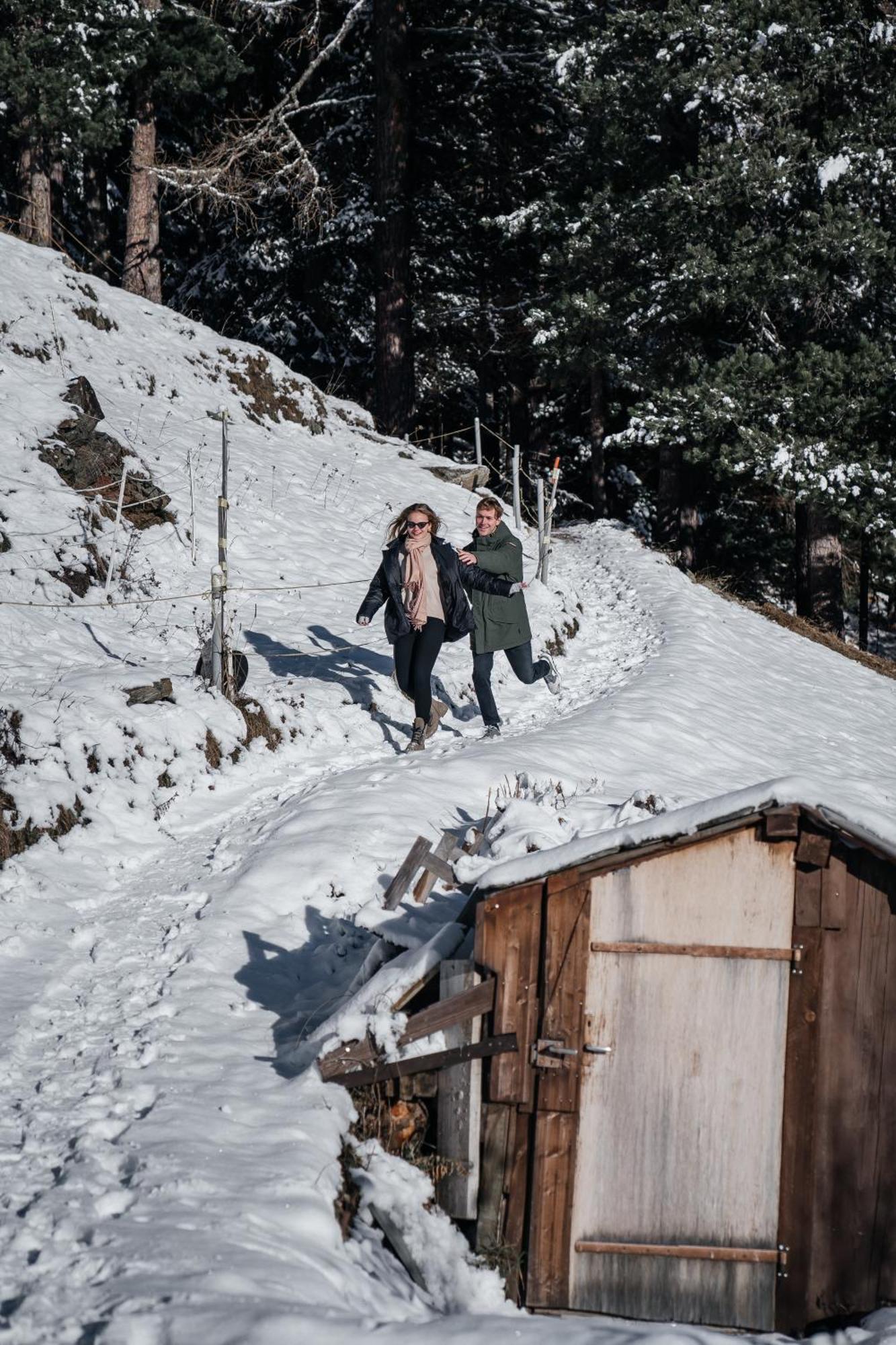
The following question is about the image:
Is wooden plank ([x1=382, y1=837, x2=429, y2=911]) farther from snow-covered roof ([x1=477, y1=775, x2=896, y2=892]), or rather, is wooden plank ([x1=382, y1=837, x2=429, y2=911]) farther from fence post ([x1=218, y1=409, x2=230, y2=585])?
fence post ([x1=218, y1=409, x2=230, y2=585])

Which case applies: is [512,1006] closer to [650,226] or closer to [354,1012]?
[354,1012]

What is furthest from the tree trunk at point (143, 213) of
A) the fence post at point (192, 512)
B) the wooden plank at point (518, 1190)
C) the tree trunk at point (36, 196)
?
the wooden plank at point (518, 1190)

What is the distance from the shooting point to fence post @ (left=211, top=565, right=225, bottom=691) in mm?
9555

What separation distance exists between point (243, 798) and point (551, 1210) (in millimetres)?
4459

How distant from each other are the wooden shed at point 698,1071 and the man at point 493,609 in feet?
15.9

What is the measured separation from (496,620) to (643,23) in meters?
12.0

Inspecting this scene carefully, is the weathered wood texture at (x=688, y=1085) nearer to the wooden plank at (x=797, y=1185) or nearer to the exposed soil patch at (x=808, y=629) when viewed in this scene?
the wooden plank at (x=797, y=1185)

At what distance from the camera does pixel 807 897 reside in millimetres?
5207

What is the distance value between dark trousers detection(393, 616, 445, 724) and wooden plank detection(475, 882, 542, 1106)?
445 cm

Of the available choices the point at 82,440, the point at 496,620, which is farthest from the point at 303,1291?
the point at 82,440

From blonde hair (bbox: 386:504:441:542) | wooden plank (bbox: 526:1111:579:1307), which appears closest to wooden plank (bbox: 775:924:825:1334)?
wooden plank (bbox: 526:1111:579:1307)

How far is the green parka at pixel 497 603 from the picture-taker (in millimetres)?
9875

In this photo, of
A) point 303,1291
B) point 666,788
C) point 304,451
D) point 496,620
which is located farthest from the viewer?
point 304,451

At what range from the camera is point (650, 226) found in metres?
18.2
